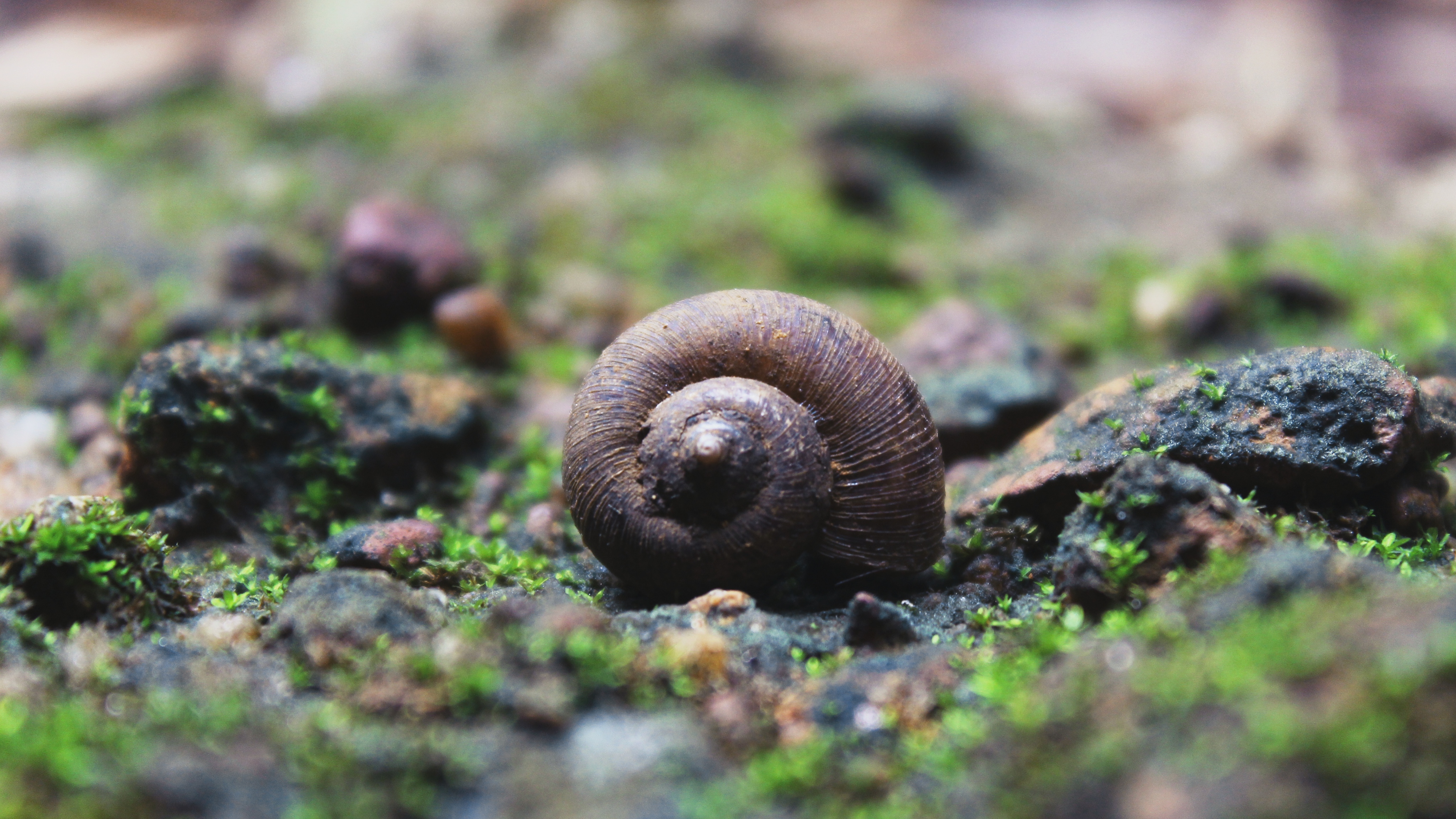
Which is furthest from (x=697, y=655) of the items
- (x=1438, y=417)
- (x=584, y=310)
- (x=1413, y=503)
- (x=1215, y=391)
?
(x=584, y=310)

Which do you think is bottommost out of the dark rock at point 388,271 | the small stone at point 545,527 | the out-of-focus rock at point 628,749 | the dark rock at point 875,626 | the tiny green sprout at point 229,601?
the small stone at point 545,527

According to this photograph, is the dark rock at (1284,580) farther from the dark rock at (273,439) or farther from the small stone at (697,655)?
the dark rock at (273,439)

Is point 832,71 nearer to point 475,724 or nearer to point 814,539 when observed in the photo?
point 814,539

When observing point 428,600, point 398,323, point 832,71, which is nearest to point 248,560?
point 428,600

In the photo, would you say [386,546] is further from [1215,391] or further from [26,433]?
[1215,391]

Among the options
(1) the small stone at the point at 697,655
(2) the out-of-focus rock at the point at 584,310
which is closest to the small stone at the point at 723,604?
(1) the small stone at the point at 697,655

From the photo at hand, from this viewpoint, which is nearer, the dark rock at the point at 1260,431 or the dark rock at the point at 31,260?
the dark rock at the point at 1260,431
